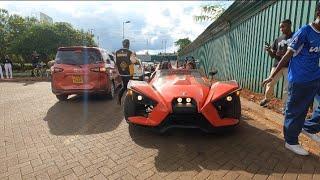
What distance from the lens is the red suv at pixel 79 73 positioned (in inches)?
316

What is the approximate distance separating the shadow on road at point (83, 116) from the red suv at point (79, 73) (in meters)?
0.44

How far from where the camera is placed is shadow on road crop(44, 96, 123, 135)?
206 inches

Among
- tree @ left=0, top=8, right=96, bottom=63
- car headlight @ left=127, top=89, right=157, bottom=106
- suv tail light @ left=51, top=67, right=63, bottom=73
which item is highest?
tree @ left=0, top=8, right=96, bottom=63

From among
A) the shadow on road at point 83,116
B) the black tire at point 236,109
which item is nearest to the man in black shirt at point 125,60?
the shadow on road at point 83,116

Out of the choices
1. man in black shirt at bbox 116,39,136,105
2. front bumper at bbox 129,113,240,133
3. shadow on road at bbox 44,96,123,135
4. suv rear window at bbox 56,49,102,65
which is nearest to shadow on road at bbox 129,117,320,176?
front bumper at bbox 129,113,240,133

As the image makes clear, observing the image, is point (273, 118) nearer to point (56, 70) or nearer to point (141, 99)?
point (141, 99)

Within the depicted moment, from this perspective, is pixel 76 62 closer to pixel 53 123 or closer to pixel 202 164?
pixel 53 123

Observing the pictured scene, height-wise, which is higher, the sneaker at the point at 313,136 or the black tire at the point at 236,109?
the black tire at the point at 236,109

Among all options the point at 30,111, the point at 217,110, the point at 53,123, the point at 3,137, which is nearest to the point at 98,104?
the point at 30,111

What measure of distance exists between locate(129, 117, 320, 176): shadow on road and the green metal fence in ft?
11.1

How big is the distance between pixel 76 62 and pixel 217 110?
200 inches

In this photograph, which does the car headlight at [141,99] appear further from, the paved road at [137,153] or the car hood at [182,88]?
the paved road at [137,153]

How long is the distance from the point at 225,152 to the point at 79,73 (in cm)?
532

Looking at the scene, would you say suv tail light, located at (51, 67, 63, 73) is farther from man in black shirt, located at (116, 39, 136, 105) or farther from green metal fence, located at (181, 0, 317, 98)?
green metal fence, located at (181, 0, 317, 98)
